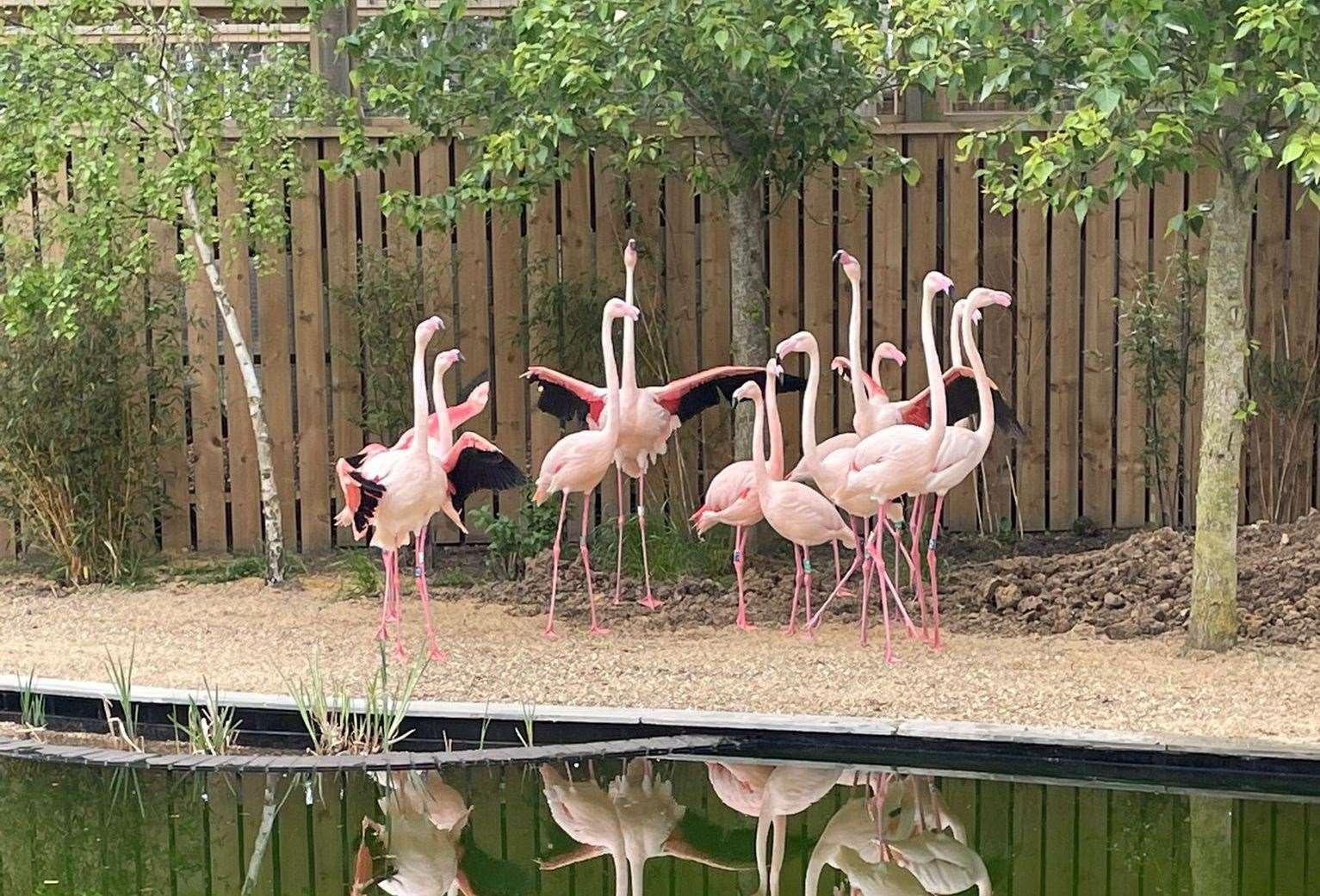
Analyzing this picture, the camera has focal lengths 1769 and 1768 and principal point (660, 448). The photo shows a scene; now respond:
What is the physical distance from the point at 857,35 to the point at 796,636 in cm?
261

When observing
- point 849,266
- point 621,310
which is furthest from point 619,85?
point 849,266

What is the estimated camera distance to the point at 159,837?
584 cm

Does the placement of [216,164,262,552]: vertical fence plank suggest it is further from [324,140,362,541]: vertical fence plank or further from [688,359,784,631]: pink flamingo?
[688,359,784,631]: pink flamingo

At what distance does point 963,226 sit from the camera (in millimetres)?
9570

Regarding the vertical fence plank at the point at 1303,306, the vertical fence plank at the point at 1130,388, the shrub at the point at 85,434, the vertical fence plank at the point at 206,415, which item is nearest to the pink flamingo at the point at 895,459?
the vertical fence plank at the point at 1130,388

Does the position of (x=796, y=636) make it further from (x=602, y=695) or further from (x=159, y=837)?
(x=159, y=837)

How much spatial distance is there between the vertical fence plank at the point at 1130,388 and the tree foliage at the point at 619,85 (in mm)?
A: 1608

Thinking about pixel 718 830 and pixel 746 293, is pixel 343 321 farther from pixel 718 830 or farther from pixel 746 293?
pixel 718 830

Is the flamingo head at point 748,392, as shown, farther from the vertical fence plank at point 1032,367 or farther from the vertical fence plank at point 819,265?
the vertical fence plank at point 1032,367

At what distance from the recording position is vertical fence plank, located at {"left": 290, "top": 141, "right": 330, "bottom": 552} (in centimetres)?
945

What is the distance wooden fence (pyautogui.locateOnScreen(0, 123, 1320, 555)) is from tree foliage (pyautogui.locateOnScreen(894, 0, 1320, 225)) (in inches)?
91.7

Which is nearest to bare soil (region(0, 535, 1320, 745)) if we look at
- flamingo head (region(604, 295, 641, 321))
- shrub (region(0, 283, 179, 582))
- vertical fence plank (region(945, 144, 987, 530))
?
shrub (region(0, 283, 179, 582))

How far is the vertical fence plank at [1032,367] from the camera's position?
9570 millimetres

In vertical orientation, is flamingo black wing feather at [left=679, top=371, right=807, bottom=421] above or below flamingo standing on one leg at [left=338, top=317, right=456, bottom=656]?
above
